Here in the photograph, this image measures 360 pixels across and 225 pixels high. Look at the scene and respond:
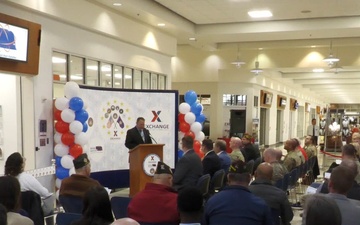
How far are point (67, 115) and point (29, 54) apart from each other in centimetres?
114

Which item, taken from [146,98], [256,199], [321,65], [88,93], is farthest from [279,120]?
[256,199]

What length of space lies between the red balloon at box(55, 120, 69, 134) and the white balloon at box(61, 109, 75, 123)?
0.11 metres

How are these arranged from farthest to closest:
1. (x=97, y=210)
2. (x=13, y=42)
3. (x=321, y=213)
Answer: (x=13, y=42)
(x=97, y=210)
(x=321, y=213)

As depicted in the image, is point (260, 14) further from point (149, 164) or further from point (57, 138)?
point (57, 138)

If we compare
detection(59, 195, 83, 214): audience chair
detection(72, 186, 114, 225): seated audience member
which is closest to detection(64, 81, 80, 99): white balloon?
detection(59, 195, 83, 214): audience chair

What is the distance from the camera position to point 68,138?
6.57 metres

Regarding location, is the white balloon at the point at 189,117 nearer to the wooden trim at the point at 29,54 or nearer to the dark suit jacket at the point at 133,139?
the dark suit jacket at the point at 133,139

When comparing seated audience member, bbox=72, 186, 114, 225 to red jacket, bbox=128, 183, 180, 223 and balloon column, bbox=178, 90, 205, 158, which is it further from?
balloon column, bbox=178, 90, 205, 158

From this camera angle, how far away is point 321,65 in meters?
14.0

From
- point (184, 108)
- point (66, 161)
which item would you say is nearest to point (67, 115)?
point (66, 161)

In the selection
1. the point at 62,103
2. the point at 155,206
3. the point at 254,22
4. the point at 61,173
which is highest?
the point at 254,22

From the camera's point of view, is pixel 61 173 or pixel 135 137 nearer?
pixel 61 173

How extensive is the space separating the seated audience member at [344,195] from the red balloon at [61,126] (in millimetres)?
4873

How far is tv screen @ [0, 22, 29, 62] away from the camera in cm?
567
